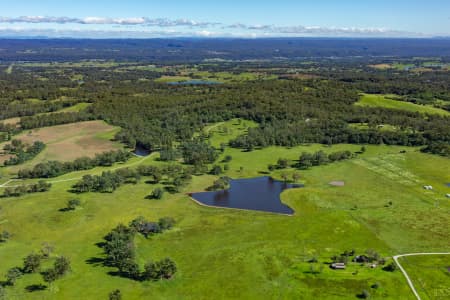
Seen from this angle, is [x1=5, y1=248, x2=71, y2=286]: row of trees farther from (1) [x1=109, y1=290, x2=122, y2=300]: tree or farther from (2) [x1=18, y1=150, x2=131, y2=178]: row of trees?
(2) [x1=18, y1=150, x2=131, y2=178]: row of trees

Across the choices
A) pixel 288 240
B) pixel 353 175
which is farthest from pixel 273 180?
pixel 288 240

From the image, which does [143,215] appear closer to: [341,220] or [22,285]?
[22,285]

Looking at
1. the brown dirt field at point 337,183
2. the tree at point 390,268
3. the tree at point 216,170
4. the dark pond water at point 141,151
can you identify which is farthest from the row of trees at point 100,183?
the tree at point 390,268

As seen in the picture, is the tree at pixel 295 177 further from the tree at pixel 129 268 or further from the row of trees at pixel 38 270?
the row of trees at pixel 38 270

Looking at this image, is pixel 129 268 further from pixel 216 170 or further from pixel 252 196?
pixel 216 170

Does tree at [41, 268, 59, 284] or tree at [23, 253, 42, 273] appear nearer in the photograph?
tree at [41, 268, 59, 284]

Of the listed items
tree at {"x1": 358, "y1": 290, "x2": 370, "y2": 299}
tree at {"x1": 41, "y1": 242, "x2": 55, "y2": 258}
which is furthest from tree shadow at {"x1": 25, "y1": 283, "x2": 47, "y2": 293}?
tree at {"x1": 358, "y1": 290, "x2": 370, "y2": 299}
